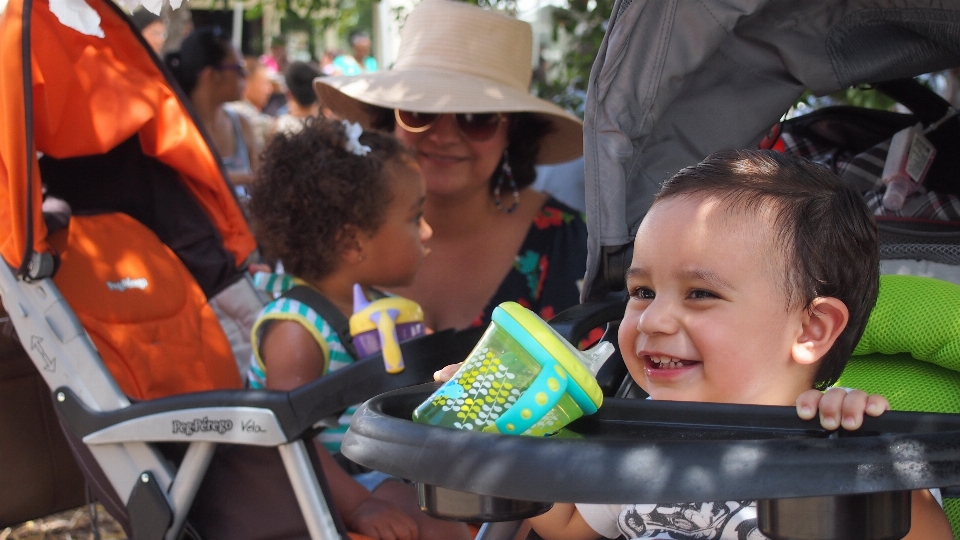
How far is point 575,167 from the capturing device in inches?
168

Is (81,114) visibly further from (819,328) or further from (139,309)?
(819,328)

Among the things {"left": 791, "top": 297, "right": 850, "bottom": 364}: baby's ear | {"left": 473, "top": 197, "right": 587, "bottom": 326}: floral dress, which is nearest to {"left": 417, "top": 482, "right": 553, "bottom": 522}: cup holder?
{"left": 791, "top": 297, "right": 850, "bottom": 364}: baby's ear

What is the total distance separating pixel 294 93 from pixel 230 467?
5.68 m

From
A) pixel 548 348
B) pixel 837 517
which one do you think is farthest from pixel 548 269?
pixel 837 517

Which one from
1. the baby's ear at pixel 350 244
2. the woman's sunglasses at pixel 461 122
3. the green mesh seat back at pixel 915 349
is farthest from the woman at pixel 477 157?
the green mesh seat back at pixel 915 349

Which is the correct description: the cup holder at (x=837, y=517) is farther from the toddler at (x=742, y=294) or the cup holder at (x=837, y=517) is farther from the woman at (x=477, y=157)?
the woman at (x=477, y=157)

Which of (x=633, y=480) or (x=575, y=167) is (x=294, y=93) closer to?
(x=575, y=167)

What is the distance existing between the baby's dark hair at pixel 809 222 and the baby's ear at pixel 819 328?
0.01 metres

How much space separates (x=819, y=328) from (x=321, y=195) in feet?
5.44

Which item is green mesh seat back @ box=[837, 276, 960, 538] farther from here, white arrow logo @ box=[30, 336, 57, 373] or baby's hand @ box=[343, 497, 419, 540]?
white arrow logo @ box=[30, 336, 57, 373]

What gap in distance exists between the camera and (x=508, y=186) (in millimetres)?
3268

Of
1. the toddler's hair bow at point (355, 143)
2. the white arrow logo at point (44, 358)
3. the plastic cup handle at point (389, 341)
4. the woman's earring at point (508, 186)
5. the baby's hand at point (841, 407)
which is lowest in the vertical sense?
the woman's earring at point (508, 186)

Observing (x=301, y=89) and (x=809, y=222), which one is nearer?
(x=809, y=222)

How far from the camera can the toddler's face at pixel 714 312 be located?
1.30 metres
